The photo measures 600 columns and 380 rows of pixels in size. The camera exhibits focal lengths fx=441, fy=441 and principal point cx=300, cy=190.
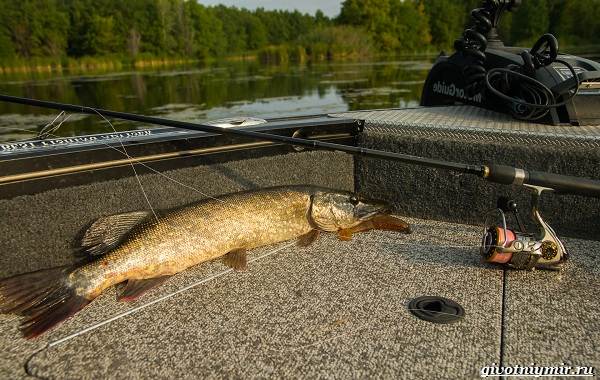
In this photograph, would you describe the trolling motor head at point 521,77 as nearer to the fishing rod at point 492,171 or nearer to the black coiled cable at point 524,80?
the black coiled cable at point 524,80

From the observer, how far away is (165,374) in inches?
72.6

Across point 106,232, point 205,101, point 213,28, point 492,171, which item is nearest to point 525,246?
point 492,171

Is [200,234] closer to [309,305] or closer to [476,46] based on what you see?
[309,305]

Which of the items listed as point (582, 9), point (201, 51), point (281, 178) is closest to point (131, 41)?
point (201, 51)

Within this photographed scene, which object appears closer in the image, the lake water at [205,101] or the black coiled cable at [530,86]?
the black coiled cable at [530,86]

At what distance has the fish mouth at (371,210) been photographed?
325 cm

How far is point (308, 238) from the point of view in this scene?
10.2ft

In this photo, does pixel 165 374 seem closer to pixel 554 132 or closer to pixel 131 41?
pixel 554 132

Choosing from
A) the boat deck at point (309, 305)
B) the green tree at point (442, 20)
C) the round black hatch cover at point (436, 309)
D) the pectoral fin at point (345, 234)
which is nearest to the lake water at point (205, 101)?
the boat deck at point (309, 305)

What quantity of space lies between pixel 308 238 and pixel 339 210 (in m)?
0.31

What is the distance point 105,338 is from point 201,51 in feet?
239

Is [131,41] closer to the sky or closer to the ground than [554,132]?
closer to the sky

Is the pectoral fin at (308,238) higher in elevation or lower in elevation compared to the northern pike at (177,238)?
lower

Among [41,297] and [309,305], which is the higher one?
[41,297]
